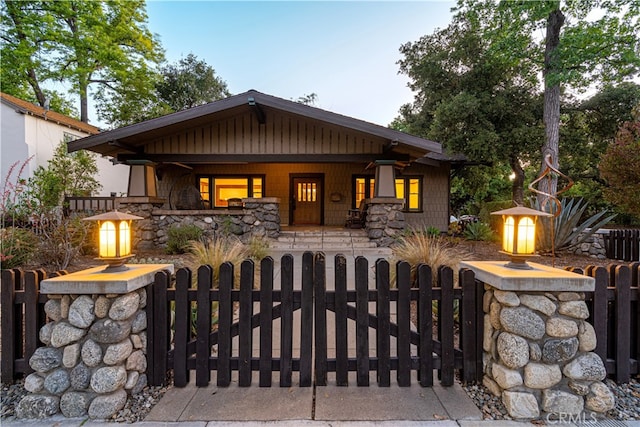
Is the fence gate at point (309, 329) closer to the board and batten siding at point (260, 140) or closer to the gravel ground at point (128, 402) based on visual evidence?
→ the gravel ground at point (128, 402)

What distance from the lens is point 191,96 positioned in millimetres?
20234

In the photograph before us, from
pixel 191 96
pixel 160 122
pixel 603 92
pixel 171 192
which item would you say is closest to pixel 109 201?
pixel 171 192

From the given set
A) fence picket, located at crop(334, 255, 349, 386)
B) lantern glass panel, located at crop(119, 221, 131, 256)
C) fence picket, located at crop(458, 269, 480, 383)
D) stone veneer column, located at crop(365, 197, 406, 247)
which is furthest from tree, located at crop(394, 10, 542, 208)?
lantern glass panel, located at crop(119, 221, 131, 256)

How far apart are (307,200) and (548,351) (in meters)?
10.4

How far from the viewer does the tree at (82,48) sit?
15.1 m

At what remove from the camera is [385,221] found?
7816mm

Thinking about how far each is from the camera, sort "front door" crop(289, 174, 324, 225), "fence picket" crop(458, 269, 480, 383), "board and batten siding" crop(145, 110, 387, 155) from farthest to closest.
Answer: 1. "front door" crop(289, 174, 324, 225)
2. "board and batten siding" crop(145, 110, 387, 155)
3. "fence picket" crop(458, 269, 480, 383)

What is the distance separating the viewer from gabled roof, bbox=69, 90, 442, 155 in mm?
6922

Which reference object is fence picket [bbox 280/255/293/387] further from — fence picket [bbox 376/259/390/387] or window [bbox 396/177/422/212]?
window [bbox 396/177/422/212]

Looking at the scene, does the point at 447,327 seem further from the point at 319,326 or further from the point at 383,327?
the point at 319,326

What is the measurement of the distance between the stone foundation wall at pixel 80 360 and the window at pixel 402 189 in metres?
10.3

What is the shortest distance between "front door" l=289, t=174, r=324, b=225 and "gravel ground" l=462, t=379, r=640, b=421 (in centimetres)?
998

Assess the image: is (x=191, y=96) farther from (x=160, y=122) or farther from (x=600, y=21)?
(x=600, y=21)

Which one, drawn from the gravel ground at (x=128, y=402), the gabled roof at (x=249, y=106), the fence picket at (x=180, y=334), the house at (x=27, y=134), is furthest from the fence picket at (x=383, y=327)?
the house at (x=27, y=134)
